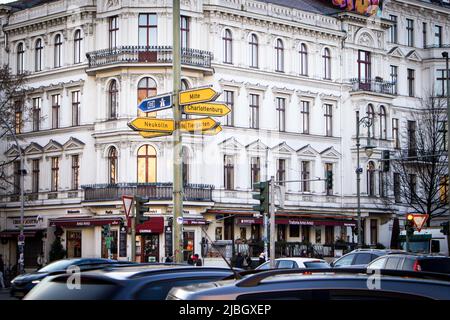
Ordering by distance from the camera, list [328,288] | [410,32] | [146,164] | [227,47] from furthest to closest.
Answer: [410,32], [227,47], [146,164], [328,288]

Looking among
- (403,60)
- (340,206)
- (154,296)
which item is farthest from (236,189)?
(154,296)

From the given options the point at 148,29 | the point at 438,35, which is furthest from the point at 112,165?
the point at 438,35

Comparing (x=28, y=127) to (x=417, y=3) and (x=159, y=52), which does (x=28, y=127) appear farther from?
(x=417, y=3)

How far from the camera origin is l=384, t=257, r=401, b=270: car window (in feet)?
72.9

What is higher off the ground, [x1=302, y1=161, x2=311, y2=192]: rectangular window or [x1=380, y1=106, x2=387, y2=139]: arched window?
[x1=380, y1=106, x2=387, y2=139]: arched window

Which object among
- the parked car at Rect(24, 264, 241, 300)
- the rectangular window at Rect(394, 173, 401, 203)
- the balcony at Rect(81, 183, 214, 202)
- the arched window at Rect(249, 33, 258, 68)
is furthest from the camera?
the rectangular window at Rect(394, 173, 401, 203)

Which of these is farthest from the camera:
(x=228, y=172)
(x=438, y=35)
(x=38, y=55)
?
(x=438, y=35)

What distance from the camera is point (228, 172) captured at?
182 feet

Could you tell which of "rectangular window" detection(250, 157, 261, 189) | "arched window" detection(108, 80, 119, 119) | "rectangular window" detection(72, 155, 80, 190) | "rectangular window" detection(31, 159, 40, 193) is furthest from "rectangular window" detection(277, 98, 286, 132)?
"rectangular window" detection(31, 159, 40, 193)

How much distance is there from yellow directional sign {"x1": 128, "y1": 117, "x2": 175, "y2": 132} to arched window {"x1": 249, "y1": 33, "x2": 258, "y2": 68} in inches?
1455

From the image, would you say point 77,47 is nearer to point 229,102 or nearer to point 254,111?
point 229,102

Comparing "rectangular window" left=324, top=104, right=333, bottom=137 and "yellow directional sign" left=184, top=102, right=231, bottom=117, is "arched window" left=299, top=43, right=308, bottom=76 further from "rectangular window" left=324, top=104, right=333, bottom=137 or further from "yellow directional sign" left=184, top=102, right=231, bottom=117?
"yellow directional sign" left=184, top=102, right=231, bottom=117

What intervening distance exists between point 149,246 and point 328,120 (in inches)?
657

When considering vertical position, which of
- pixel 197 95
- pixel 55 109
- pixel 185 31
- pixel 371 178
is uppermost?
pixel 185 31
